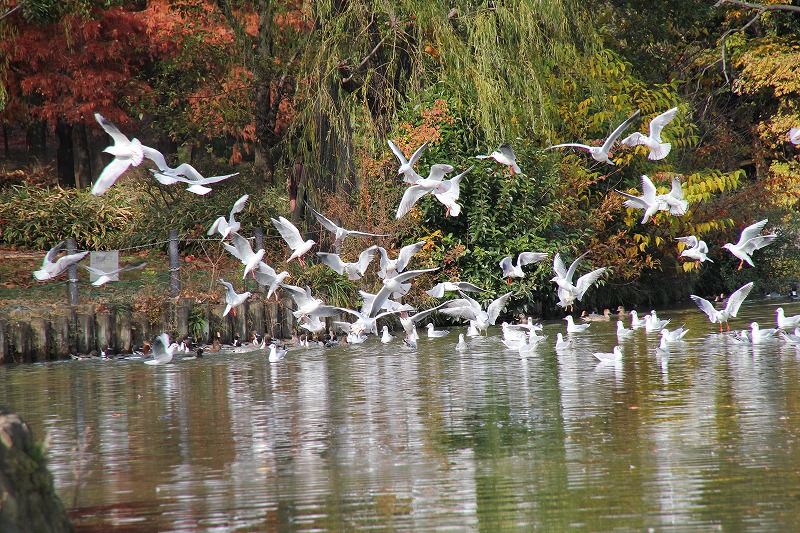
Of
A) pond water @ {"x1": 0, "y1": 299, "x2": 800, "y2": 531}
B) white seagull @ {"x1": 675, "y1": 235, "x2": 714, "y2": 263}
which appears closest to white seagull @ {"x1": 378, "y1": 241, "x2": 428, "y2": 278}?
pond water @ {"x1": 0, "y1": 299, "x2": 800, "y2": 531}

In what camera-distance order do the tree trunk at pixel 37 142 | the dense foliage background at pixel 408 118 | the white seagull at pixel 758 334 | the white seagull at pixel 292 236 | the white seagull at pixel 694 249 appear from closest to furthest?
the white seagull at pixel 292 236
the white seagull at pixel 758 334
the white seagull at pixel 694 249
the dense foliage background at pixel 408 118
the tree trunk at pixel 37 142

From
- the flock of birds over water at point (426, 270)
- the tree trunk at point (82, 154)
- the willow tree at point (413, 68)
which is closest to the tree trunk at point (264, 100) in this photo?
the willow tree at point (413, 68)

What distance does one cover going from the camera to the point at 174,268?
19.0 m

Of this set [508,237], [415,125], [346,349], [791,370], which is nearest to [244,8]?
[415,125]

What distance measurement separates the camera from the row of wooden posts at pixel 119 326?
639 inches

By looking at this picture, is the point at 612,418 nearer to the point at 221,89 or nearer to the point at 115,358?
the point at 115,358

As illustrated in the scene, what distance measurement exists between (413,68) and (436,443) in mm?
12434

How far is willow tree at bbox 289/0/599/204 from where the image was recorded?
1919 centimetres

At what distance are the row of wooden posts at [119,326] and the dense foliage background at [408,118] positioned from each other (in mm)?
1449

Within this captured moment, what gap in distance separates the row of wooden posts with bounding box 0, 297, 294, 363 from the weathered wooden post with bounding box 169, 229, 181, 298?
→ 0.57m

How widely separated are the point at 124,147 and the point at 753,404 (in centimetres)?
594

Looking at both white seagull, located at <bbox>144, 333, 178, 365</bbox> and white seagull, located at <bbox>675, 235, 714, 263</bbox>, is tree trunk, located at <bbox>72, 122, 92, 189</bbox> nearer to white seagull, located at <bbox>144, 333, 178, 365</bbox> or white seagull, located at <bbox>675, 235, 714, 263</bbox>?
white seagull, located at <bbox>144, 333, 178, 365</bbox>

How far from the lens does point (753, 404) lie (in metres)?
9.30

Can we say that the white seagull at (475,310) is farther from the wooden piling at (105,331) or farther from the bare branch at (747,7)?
the bare branch at (747,7)
